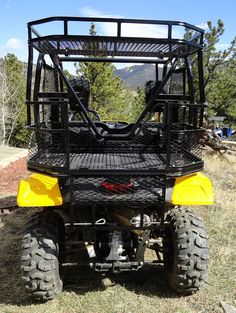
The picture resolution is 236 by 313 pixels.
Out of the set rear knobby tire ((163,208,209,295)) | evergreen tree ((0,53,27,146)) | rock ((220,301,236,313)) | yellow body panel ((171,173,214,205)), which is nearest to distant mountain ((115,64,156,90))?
yellow body panel ((171,173,214,205))

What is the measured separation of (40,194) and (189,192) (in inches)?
47.7

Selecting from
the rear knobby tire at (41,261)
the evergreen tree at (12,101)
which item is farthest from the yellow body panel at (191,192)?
the evergreen tree at (12,101)

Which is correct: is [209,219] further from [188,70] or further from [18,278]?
[18,278]

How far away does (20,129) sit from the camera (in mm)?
31938

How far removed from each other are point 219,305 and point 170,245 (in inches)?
25.9

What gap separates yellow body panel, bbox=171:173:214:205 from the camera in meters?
3.09

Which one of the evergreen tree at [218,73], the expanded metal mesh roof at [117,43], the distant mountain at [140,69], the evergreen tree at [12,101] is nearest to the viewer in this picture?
the expanded metal mesh roof at [117,43]

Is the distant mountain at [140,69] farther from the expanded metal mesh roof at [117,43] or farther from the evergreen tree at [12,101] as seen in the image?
the evergreen tree at [12,101]

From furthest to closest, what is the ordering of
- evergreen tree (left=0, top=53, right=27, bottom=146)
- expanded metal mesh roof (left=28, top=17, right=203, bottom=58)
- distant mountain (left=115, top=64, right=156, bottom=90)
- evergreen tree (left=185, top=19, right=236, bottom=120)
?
evergreen tree (left=0, top=53, right=27, bottom=146) → evergreen tree (left=185, top=19, right=236, bottom=120) → distant mountain (left=115, top=64, right=156, bottom=90) → expanded metal mesh roof (left=28, top=17, right=203, bottom=58)

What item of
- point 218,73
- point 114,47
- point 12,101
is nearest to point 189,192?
point 114,47

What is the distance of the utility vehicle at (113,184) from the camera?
296 centimetres

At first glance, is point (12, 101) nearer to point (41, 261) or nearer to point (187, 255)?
point (41, 261)

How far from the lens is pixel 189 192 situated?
124 inches

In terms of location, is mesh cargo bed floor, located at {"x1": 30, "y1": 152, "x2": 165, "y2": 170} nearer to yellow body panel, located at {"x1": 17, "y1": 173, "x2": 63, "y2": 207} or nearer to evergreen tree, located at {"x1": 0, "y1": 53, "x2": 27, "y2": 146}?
yellow body panel, located at {"x1": 17, "y1": 173, "x2": 63, "y2": 207}
